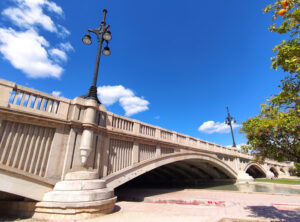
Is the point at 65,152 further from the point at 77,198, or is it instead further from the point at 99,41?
the point at 99,41

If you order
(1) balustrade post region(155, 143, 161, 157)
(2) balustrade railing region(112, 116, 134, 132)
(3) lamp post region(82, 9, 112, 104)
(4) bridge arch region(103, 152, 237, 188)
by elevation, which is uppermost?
(3) lamp post region(82, 9, 112, 104)

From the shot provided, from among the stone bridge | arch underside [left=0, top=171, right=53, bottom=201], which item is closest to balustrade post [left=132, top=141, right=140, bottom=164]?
the stone bridge

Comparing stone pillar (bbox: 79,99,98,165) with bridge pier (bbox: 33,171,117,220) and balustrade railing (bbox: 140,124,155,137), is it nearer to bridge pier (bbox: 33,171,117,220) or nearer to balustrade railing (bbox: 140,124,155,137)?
bridge pier (bbox: 33,171,117,220)

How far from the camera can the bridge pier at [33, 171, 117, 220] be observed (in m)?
4.91

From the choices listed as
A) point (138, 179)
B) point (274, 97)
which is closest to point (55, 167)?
point (274, 97)

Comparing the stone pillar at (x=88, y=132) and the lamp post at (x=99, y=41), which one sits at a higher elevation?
the lamp post at (x=99, y=41)

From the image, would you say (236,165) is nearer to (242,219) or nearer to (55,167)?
(242,219)

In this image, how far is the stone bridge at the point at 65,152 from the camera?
5133 millimetres

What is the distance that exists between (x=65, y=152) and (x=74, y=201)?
213 cm

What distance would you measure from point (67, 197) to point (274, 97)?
21.4 feet

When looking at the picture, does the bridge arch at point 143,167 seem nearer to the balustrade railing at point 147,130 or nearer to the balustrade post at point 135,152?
the balustrade post at point 135,152

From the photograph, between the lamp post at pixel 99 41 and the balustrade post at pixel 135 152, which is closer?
the lamp post at pixel 99 41

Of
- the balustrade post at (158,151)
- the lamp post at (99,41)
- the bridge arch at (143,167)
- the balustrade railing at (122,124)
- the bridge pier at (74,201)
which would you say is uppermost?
the lamp post at (99,41)

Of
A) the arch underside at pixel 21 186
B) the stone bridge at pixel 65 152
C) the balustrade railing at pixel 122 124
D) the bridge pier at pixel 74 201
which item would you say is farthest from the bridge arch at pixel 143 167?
the arch underside at pixel 21 186
